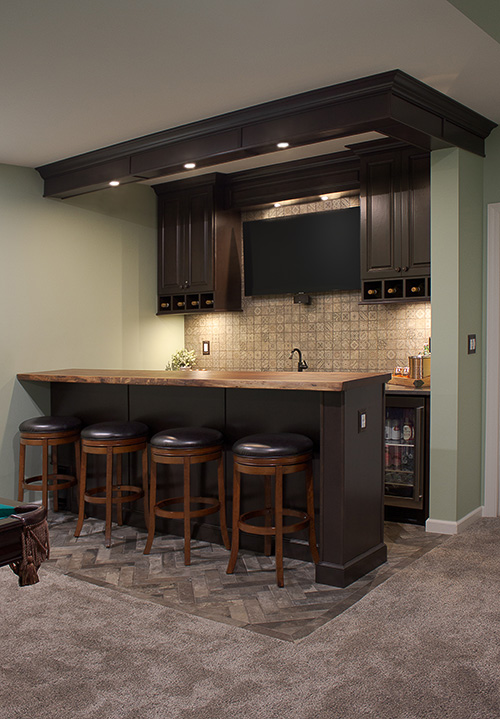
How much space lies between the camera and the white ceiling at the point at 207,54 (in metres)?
2.78

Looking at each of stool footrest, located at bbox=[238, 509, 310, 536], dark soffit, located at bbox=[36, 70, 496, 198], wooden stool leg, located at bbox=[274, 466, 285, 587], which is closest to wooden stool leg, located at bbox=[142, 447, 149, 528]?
stool footrest, located at bbox=[238, 509, 310, 536]

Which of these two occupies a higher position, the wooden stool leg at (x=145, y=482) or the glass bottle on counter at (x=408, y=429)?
the glass bottle on counter at (x=408, y=429)

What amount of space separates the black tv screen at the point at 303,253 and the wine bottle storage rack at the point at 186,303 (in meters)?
0.37

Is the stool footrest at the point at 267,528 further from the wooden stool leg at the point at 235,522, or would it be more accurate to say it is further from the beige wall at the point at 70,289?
the beige wall at the point at 70,289

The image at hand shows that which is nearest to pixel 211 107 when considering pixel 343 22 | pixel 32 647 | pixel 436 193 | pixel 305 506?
pixel 343 22

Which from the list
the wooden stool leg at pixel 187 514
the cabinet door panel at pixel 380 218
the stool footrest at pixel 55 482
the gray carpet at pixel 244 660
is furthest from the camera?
the cabinet door panel at pixel 380 218

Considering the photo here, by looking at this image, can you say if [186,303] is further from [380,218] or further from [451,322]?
[451,322]

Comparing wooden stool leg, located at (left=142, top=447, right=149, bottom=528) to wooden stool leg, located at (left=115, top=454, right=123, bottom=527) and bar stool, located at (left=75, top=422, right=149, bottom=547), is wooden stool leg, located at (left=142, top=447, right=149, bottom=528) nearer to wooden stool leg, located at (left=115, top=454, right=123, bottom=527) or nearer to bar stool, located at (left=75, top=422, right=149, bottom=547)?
bar stool, located at (left=75, top=422, right=149, bottom=547)

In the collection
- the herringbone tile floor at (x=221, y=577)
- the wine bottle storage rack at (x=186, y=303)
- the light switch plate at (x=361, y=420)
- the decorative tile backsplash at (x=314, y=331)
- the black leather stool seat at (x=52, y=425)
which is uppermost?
the wine bottle storage rack at (x=186, y=303)

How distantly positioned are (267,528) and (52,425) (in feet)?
6.09

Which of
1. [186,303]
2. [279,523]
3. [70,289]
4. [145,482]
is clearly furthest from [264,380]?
[186,303]

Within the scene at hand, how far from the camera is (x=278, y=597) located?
10.4ft

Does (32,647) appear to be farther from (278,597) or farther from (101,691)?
(278,597)

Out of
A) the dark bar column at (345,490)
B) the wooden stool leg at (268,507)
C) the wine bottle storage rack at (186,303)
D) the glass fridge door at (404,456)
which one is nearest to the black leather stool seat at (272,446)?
the dark bar column at (345,490)
